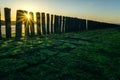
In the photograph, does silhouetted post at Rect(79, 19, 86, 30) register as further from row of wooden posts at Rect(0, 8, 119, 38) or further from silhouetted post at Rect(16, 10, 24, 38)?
silhouetted post at Rect(16, 10, 24, 38)

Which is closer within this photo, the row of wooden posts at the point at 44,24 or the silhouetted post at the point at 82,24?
the row of wooden posts at the point at 44,24

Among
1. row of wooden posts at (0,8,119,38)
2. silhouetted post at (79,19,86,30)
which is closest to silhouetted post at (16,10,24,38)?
row of wooden posts at (0,8,119,38)

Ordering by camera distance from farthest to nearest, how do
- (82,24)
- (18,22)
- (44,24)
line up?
(82,24), (44,24), (18,22)

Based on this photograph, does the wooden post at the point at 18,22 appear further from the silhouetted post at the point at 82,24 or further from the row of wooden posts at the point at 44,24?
the silhouetted post at the point at 82,24

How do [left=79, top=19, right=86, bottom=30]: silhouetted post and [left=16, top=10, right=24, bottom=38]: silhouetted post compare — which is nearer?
[left=16, top=10, right=24, bottom=38]: silhouetted post

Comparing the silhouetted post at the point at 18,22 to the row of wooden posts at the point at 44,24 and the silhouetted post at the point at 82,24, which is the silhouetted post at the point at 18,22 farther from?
the silhouetted post at the point at 82,24

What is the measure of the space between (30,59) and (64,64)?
88cm

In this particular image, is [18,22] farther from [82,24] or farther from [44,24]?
[82,24]

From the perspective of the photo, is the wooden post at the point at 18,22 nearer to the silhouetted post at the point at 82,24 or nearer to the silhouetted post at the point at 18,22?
the silhouetted post at the point at 18,22

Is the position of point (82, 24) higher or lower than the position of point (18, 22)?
higher

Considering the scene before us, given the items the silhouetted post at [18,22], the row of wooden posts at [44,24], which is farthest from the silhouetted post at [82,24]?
the silhouetted post at [18,22]

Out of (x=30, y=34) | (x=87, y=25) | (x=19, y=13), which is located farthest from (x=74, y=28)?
(x=19, y=13)

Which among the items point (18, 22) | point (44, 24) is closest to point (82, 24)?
point (44, 24)

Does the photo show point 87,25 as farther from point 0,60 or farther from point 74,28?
point 0,60
